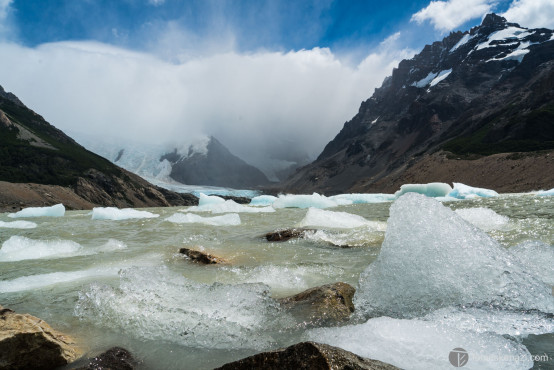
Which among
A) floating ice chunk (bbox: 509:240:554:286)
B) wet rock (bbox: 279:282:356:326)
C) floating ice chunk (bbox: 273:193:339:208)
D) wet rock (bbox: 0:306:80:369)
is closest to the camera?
wet rock (bbox: 0:306:80:369)

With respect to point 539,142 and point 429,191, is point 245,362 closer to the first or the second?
point 429,191

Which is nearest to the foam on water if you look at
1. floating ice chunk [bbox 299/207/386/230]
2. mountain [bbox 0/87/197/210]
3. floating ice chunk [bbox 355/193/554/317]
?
floating ice chunk [bbox 355/193/554/317]

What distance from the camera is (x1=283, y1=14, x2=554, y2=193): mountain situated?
70.7m

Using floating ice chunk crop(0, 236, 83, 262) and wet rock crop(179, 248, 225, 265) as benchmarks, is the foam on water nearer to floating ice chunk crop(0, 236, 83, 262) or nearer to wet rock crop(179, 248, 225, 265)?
wet rock crop(179, 248, 225, 265)

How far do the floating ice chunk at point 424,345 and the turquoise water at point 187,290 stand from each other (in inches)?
4.7

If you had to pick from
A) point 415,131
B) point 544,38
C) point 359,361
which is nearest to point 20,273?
point 359,361

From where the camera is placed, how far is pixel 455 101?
15050 cm

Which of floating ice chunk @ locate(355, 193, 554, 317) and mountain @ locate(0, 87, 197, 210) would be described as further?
mountain @ locate(0, 87, 197, 210)

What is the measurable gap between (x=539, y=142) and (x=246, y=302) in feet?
319

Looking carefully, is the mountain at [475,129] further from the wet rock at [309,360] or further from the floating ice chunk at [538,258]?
the wet rock at [309,360]

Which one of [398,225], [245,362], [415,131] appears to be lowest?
[245,362]

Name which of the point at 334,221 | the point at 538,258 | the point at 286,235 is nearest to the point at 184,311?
the point at 538,258

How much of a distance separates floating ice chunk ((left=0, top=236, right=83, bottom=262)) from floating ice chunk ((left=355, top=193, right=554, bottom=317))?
29.3ft

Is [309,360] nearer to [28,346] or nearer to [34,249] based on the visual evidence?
[28,346]
